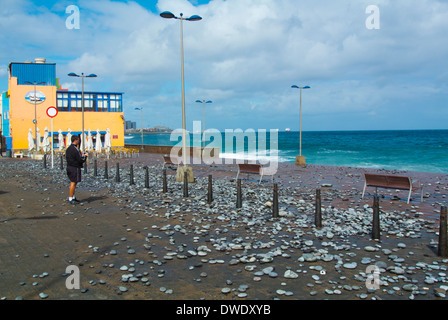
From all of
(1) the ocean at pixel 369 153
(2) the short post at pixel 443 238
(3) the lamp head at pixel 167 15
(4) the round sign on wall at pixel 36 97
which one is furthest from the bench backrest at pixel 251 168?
(4) the round sign on wall at pixel 36 97

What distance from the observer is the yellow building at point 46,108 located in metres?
46.7

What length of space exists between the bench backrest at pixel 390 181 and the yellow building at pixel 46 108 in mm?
39460

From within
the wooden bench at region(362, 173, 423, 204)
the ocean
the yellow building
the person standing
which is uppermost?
the yellow building

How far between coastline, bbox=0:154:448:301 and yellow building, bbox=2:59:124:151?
125 ft

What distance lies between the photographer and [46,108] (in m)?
48.9

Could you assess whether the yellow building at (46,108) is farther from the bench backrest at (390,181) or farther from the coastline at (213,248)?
the bench backrest at (390,181)

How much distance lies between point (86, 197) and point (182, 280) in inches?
357

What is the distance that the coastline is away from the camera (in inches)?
217

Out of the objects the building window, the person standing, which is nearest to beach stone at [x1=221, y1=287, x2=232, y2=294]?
the person standing

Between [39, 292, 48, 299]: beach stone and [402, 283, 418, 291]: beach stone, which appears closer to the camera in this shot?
[39, 292, 48, 299]: beach stone

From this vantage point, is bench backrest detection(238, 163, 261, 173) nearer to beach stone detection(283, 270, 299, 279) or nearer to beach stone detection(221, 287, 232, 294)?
beach stone detection(283, 270, 299, 279)

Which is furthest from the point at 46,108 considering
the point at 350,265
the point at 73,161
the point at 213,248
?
the point at 350,265
